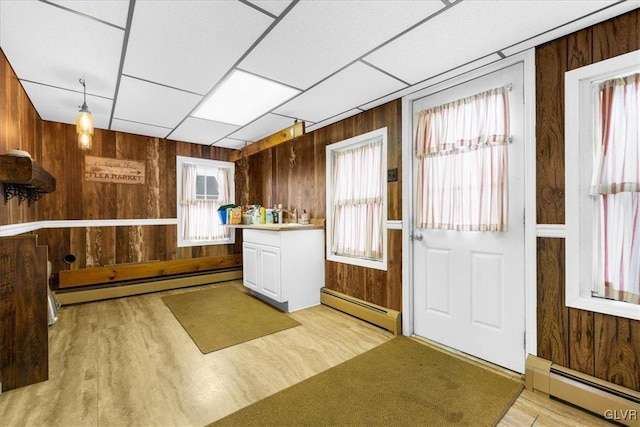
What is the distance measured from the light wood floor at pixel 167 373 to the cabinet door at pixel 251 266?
1.10 meters

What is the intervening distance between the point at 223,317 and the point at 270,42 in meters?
2.89

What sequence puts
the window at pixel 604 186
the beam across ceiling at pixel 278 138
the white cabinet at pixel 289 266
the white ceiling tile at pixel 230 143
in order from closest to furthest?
the window at pixel 604 186, the beam across ceiling at pixel 278 138, the white cabinet at pixel 289 266, the white ceiling tile at pixel 230 143

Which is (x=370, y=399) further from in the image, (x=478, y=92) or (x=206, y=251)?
(x=206, y=251)

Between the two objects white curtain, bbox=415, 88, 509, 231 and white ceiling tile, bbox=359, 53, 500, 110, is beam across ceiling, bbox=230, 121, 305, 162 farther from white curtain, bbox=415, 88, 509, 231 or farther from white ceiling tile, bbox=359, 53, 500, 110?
white curtain, bbox=415, 88, 509, 231

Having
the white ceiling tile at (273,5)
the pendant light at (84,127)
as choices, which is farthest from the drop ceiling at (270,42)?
the pendant light at (84,127)

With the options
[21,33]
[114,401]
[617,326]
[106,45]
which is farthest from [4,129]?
[617,326]

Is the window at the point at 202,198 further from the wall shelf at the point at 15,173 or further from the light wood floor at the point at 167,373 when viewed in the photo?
the wall shelf at the point at 15,173

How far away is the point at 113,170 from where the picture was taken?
429cm

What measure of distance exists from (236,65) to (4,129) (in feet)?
6.41

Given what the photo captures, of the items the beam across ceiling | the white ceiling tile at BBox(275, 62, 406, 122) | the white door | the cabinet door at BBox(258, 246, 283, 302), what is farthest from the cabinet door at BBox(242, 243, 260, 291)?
the white door

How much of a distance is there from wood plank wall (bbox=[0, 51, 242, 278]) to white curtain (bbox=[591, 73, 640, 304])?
4983 millimetres

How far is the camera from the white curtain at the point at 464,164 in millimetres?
2293

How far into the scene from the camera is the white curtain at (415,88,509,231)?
2.29m

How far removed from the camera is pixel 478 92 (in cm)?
244
